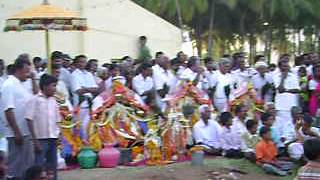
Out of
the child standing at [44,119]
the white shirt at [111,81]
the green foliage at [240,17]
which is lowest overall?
the child standing at [44,119]

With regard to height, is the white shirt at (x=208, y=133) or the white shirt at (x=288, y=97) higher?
the white shirt at (x=288, y=97)

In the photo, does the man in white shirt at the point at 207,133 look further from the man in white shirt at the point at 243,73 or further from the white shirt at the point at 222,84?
the man in white shirt at the point at 243,73

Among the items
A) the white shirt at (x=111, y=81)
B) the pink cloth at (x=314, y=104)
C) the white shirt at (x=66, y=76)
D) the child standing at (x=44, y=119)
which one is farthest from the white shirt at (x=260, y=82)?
the child standing at (x=44, y=119)

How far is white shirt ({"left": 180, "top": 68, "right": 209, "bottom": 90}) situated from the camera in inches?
433

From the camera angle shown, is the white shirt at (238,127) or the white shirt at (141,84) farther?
the white shirt at (141,84)

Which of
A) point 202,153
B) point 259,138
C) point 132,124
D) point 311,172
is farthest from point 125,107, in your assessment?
point 311,172

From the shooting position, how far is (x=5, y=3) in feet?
48.7

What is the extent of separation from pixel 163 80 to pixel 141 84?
21.0 inches

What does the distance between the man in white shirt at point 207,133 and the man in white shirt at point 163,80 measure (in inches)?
28.1

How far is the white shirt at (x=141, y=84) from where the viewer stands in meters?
10.5

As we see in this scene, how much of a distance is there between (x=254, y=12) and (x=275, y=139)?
10.9m

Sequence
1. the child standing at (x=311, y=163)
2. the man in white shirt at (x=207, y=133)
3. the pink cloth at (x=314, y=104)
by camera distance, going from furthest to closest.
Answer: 1. the pink cloth at (x=314, y=104)
2. the man in white shirt at (x=207, y=133)
3. the child standing at (x=311, y=163)

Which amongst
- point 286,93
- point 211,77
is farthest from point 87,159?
point 286,93

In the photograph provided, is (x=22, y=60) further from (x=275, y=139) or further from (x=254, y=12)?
(x=254, y=12)
